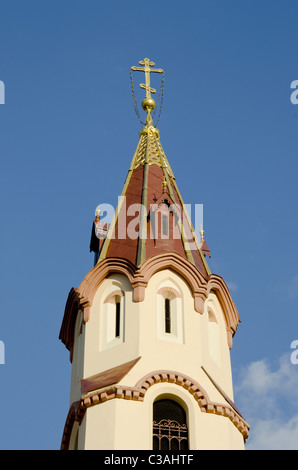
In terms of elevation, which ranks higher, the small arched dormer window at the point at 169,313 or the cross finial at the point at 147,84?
the cross finial at the point at 147,84

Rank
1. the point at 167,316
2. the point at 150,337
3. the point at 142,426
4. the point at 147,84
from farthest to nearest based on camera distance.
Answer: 1. the point at 147,84
2. the point at 167,316
3. the point at 150,337
4. the point at 142,426

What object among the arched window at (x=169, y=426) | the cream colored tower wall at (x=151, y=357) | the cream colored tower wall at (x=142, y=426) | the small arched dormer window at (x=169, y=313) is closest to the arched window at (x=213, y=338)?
the cream colored tower wall at (x=151, y=357)

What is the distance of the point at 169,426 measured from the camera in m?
30.2

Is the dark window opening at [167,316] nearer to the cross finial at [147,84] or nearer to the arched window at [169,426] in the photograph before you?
the arched window at [169,426]

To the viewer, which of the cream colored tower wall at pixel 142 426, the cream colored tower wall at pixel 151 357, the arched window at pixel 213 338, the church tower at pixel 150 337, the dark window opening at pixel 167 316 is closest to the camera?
the cream colored tower wall at pixel 142 426

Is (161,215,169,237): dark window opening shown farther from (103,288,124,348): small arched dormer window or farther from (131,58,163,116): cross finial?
(131,58,163,116): cross finial

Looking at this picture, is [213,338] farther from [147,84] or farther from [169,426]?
[147,84]

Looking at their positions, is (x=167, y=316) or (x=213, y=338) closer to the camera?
(x=167, y=316)

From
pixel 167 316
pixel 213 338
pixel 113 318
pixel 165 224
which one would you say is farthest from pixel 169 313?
pixel 165 224

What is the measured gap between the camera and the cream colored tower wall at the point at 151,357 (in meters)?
29.5

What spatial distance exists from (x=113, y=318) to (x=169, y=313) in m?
1.78

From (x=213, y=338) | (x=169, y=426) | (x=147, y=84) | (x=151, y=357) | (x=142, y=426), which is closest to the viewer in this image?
(x=142, y=426)

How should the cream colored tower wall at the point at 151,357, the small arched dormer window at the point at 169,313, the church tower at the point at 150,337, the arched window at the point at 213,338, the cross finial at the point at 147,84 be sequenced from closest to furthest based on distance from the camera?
1. the cream colored tower wall at the point at 151,357
2. the church tower at the point at 150,337
3. the small arched dormer window at the point at 169,313
4. the arched window at the point at 213,338
5. the cross finial at the point at 147,84

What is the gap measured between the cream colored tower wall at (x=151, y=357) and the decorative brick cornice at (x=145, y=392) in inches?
6.1
